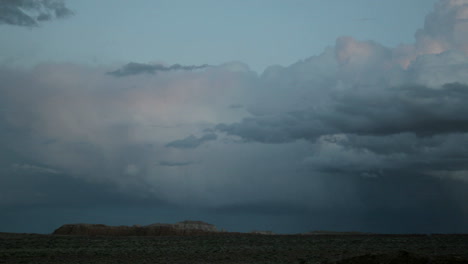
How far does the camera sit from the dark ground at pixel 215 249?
3941 cm

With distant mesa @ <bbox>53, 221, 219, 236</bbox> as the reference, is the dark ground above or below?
below

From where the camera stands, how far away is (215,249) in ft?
154

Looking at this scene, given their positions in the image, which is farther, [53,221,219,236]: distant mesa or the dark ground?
[53,221,219,236]: distant mesa

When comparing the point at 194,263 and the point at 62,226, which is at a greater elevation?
the point at 62,226

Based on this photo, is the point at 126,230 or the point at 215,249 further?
the point at 126,230

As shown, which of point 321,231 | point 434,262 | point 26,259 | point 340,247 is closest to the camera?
point 434,262

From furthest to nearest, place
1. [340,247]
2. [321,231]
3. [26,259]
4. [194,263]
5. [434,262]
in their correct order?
1. [321,231]
2. [340,247]
3. [26,259]
4. [194,263]
5. [434,262]

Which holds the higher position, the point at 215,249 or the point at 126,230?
the point at 126,230

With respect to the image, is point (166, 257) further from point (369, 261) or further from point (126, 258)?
point (369, 261)

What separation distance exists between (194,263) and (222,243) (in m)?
16.7

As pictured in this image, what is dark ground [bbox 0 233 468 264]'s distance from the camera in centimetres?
3941

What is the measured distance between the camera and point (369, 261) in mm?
25297

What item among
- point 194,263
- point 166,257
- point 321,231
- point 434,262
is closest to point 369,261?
point 434,262

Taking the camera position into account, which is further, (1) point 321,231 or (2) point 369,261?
(1) point 321,231
